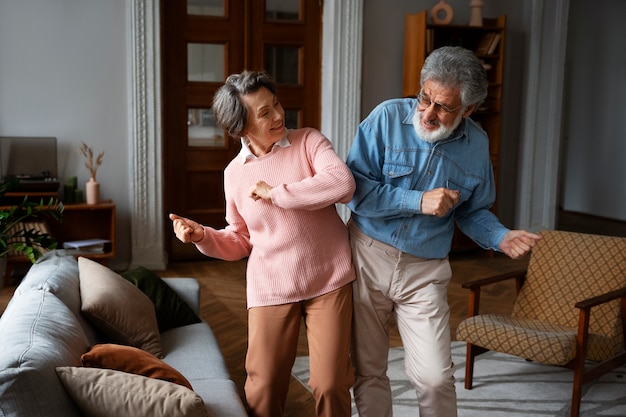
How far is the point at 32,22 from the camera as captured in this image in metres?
6.15

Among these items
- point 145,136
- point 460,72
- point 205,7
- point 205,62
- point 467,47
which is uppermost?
point 205,7

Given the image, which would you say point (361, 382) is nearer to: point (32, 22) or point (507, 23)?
point (32, 22)

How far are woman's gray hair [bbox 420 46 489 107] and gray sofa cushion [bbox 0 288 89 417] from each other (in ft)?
4.73

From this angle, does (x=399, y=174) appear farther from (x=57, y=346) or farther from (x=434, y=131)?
(x=57, y=346)

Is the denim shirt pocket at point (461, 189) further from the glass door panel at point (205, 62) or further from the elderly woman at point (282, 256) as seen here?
the glass door panel at point (205, 62)

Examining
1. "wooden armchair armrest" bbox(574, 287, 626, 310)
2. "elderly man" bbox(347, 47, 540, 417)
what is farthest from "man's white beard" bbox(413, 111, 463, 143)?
"wooden armchair armrest" bbox(574, 287, 626, 310)

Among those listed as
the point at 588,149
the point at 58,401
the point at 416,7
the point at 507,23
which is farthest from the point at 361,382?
the point at 588,149

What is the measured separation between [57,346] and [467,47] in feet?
20.3

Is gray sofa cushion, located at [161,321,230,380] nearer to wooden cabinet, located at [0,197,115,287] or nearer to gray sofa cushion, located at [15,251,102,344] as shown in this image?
gray sofa cushion, located at [15,251,102,344]

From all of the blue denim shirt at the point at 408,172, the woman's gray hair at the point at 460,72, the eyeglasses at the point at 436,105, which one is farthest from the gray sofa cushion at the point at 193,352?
the woman's gray hair at the point at 460,72

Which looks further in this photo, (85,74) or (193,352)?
(85,74)

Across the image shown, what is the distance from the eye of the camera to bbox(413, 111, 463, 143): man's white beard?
239 centimetres

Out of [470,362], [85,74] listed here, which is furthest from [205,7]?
[470,362]

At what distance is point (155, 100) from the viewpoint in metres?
6.44
